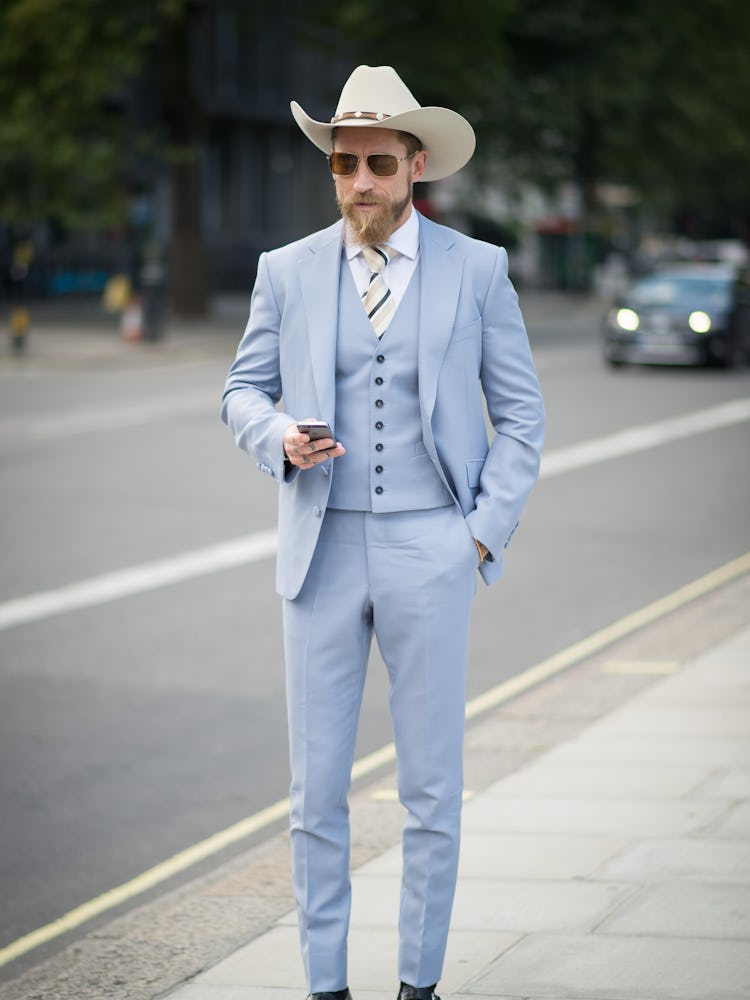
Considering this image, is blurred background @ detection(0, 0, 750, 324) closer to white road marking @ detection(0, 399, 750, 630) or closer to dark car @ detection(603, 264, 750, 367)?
dark car @ detection(603, 264, 750, 367)

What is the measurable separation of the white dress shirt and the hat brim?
0.53ft

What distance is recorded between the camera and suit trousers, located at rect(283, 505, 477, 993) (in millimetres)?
3881

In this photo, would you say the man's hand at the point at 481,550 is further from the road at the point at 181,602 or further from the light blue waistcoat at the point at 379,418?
the road at the point at 181,602

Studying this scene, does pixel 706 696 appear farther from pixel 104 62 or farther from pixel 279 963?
pixel 104 62

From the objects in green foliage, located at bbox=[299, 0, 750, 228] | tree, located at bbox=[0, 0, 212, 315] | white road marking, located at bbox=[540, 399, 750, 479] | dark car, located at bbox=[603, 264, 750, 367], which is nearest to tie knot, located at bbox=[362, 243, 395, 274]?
white road marking, located at bbox=[540, 399, 750, 479]

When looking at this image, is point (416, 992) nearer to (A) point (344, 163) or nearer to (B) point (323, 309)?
(B) point (323, 309)

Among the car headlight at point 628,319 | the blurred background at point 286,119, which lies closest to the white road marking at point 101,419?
the car headlight at point 628,319

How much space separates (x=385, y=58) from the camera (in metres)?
36.6

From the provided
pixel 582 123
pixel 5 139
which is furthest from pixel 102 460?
pixel 582 123

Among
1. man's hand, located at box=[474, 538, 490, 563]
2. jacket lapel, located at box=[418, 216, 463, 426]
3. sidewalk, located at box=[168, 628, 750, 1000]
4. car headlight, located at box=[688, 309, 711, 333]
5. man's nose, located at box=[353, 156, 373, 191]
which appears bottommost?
car headlight, located at box=[688, 309, 711, 333]

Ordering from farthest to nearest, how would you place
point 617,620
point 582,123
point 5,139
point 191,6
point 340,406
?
1. point 582,123
2. point 191,6
3. point 5,139
4. point 617,620
5. point 340,406

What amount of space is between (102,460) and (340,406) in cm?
1198

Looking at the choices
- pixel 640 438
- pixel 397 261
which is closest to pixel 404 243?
pixel 397 261

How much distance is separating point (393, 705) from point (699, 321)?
22402mm
